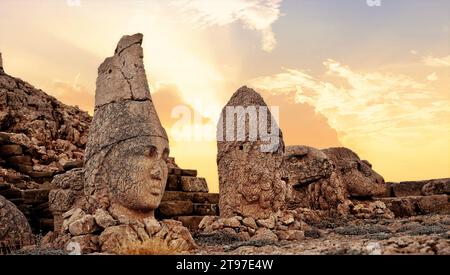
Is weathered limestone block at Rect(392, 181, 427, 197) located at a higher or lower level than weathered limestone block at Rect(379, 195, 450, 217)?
higher

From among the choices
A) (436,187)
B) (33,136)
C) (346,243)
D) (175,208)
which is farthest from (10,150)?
(436,187)

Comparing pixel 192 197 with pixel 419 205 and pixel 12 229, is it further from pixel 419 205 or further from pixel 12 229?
pixel 419 205

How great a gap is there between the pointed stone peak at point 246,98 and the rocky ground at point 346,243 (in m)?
3.34

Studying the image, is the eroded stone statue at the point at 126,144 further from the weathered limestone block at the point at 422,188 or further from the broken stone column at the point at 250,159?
the weathered limestone block at the point at 422,188

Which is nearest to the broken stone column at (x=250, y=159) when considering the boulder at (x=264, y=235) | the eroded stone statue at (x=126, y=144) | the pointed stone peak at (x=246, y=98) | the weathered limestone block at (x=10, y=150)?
the pointed stone peak at (x=246, y=98)

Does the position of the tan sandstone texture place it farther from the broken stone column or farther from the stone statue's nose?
the broken stone column

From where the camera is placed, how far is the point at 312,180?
16.7 metres

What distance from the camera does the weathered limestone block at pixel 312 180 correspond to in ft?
54.5

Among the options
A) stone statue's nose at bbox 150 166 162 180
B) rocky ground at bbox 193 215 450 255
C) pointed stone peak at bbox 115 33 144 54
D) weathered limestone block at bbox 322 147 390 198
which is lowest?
rocky ground at bbox 193 215 450 255

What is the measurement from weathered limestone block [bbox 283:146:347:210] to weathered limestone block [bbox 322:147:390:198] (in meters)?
0.89

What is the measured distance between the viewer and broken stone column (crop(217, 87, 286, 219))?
11.5 meters

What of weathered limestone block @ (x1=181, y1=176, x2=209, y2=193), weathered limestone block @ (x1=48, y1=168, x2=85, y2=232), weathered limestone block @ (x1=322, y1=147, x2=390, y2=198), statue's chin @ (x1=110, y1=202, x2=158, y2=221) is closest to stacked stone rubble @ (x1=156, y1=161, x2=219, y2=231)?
weathered limestone block @ (x1=181, y1=176, x2=209, y2=193)
